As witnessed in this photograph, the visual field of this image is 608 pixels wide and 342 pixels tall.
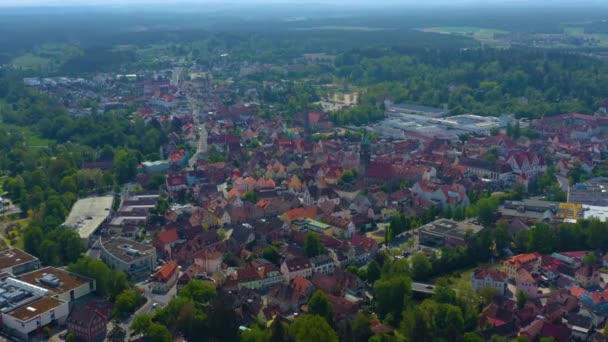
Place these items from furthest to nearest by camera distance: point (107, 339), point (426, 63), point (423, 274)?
point (426, 63)
point (423, 274)
point (107, 339)

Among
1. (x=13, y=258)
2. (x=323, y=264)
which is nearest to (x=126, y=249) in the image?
(x=13, y=258)

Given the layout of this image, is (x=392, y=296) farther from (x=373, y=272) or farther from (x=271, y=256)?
(x=271, y=256)

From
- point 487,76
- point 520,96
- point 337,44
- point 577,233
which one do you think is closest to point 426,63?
point 487,76

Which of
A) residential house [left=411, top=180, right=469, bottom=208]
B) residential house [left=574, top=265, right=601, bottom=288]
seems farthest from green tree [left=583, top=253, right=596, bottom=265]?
residential house [left=411, top=180, right=469, bottom=208]

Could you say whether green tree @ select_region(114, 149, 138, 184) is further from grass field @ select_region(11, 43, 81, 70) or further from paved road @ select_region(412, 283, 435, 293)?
grass field @ select_region(11, 43, 81, 70)

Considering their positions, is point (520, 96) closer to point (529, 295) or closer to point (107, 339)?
point (529, 295)

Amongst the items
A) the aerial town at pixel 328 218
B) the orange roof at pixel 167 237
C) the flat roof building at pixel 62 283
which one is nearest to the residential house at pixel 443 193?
the aerial town at pixel 328 218

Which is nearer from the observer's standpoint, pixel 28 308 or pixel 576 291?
pixel 28 308

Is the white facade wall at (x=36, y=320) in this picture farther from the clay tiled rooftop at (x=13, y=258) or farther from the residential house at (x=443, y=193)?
the residential house at (x=443, y=193)
